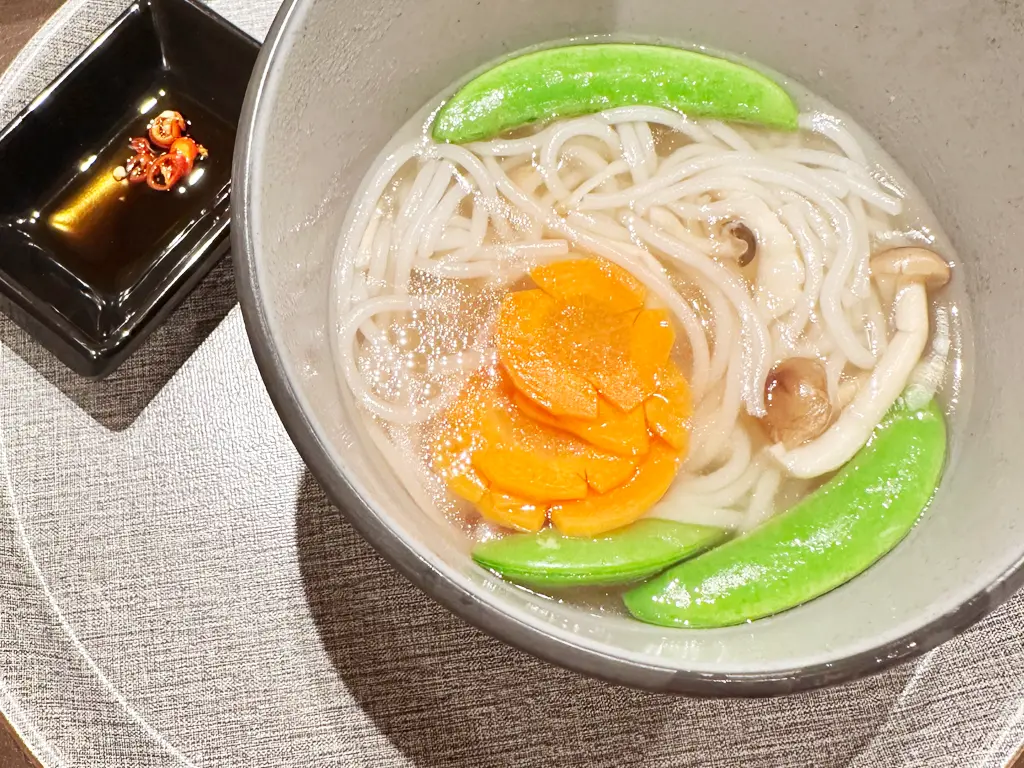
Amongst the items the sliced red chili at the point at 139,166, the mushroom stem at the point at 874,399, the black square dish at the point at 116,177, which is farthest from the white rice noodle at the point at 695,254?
the sliced red chili at the point at 139,166

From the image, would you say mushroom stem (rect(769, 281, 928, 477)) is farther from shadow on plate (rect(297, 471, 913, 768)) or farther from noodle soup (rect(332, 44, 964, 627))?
shadow on plate (rect(297, 471, 913, 768))

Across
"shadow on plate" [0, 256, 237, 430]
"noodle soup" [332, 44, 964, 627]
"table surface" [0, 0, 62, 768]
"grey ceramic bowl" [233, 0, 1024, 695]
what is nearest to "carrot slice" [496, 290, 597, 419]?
"noodle soup" [332, 44, 964, 627]

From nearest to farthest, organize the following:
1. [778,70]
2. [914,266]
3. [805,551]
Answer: [805,551] < [914,266] < [778,70]

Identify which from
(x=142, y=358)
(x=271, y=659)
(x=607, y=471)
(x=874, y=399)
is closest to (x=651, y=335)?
(x=607, y=471)

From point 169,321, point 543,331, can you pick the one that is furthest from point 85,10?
point 543,331

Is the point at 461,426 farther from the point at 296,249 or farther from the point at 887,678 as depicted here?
the point at 887,678

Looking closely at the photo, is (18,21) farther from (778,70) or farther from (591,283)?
(778,70)
